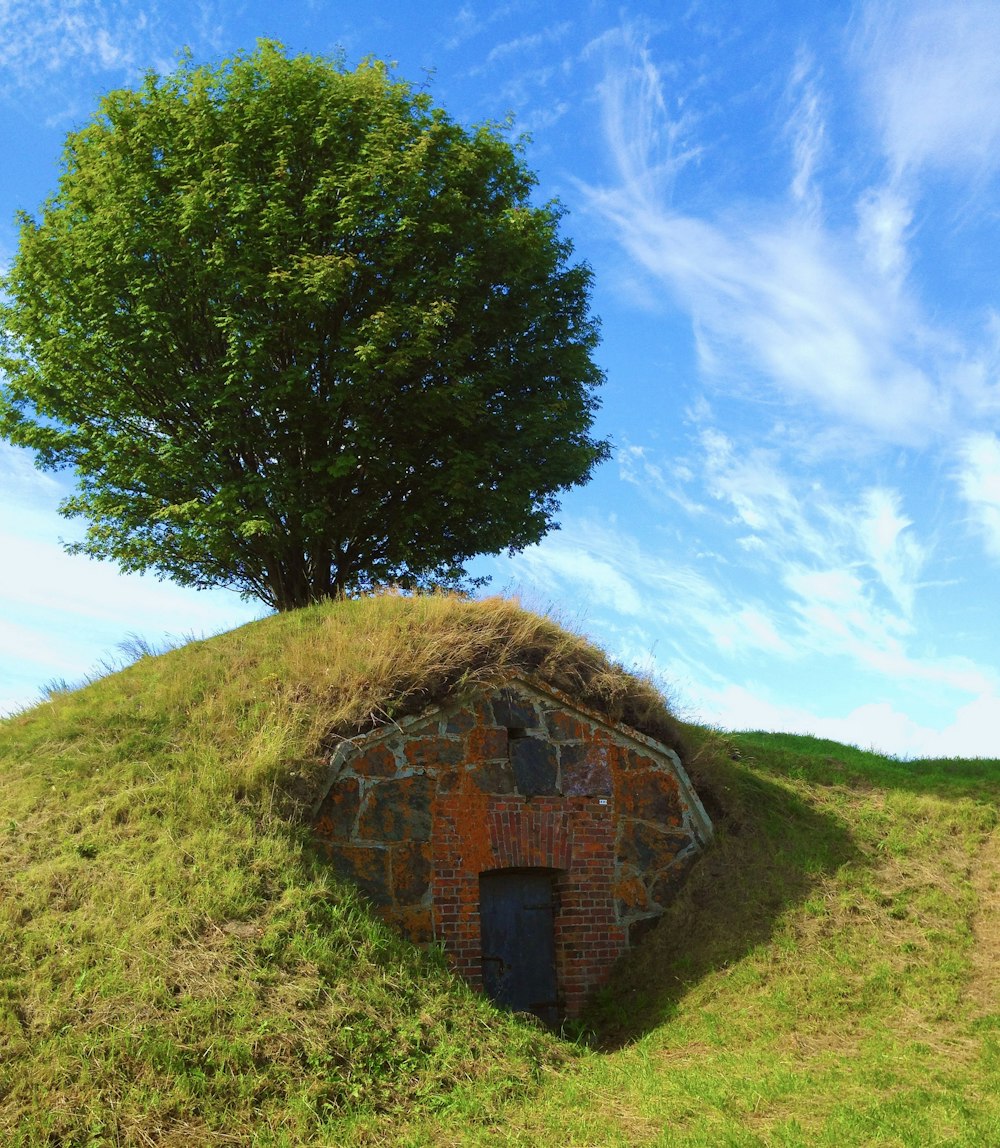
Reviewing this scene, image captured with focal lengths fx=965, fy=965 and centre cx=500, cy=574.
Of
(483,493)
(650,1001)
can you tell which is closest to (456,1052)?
(650,1001)

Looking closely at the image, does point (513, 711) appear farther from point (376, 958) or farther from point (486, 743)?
point (376, 958)

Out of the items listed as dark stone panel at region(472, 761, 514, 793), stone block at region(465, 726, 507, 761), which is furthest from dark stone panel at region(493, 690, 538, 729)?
dark stone panel at region(472, 761, 514, 793)

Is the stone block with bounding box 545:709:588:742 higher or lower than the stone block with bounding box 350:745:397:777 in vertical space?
higher

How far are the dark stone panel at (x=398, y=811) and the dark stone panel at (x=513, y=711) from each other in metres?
1.22

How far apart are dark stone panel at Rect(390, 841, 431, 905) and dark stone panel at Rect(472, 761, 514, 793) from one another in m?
0.97

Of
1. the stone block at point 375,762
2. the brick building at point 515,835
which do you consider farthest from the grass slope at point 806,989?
the stone block at point 375,762

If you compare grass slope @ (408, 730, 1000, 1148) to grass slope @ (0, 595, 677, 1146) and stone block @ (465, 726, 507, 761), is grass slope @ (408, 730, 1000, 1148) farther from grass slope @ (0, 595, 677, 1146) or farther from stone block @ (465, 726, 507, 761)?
stone block @ (465, 726, 507, 761)

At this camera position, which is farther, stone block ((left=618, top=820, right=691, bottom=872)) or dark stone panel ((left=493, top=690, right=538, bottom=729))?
stone block ((left=618, top=820, right=691, bottom=872))

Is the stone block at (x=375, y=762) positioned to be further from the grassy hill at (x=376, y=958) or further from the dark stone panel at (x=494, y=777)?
the dark stone panel at (x=494, y=777)

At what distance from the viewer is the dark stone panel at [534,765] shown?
11.1 metres

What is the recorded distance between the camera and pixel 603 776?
38.4 feet

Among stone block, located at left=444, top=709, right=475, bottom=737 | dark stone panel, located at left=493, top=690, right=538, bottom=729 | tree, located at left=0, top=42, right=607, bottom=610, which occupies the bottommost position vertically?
stone block, located at left=444, top=709, right=475, bottom=737

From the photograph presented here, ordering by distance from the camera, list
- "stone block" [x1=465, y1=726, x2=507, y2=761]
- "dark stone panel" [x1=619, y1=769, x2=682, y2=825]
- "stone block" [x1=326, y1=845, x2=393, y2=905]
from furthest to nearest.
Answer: "dark stone panel" [x1=619, y1=769, x2=682, y2=825] → "stone block" [x1=465, y1=726, x2=507, y2=761] → "stone block" [x1=326, y1=845, x2=393, y2=905]

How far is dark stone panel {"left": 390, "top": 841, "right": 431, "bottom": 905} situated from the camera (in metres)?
10.0
